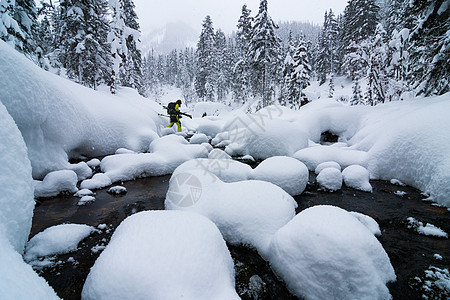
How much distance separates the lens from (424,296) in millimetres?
2635

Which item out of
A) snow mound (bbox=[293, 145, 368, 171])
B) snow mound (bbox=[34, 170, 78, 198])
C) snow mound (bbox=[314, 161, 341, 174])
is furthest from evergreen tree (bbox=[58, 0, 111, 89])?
snow mound (bbox=[314, 161, 341, 174])

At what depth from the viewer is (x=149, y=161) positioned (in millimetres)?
6926

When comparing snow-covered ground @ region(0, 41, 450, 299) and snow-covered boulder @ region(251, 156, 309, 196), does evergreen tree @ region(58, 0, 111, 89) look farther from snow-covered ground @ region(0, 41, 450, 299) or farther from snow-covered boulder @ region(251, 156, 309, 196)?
snow-covered boulder @ region(251, 156, 309, 196)

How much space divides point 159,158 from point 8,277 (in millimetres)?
5889

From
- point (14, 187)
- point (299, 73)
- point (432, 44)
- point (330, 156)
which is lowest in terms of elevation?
point (330, 156)

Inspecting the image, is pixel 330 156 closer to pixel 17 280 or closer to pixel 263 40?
pixel 17 280

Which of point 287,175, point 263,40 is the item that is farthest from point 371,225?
point 263,40

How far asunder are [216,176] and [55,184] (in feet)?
12.8

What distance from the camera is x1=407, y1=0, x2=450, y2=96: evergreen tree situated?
760cm

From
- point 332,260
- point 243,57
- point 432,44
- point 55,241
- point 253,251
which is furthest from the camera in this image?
point 243,57

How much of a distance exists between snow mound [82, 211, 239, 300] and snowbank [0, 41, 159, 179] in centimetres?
444

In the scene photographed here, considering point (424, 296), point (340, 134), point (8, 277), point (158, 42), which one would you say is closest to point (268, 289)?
point (424, 296)

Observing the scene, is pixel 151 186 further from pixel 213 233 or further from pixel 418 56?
pixel 418 56

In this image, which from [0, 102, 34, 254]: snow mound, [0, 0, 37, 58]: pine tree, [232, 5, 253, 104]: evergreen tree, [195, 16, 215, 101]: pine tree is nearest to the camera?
[0, 102, 34, 254]: snow mound
